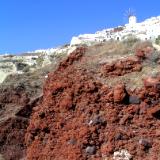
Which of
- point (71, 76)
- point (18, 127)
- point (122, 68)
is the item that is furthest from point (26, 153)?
point (122, 68)

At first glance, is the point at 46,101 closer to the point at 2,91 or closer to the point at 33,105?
the point at 33,105

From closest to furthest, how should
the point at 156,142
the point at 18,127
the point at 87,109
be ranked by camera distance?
1. the point at 156,142
2. the point at 87,109
3. the point at 18,127

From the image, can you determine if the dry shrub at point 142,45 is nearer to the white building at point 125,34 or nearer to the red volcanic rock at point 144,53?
the red volcanic rock at point 144,53

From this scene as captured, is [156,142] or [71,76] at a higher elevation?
[71,76]

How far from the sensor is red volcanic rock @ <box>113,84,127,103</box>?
16.4 m

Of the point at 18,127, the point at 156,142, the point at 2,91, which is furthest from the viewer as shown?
the point at 2,91

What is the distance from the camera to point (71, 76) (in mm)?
18172

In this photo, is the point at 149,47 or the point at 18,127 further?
the point at 18,127

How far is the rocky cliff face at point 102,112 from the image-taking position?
52.4 feet

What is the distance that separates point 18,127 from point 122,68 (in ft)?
18.0

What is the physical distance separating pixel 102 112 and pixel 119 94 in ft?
2.50

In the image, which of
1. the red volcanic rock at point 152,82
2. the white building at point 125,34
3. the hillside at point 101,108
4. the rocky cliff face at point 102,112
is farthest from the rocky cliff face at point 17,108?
the white building at point 125,34

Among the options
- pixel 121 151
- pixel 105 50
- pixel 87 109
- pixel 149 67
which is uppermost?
pixel 105 50

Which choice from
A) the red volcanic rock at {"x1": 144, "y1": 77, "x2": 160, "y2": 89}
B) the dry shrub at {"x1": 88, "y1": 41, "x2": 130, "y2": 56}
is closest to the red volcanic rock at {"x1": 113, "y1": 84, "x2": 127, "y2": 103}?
the red volcanic rock at {"x1": 144, "y1": 77, "x2": 160, "y2": 89}
